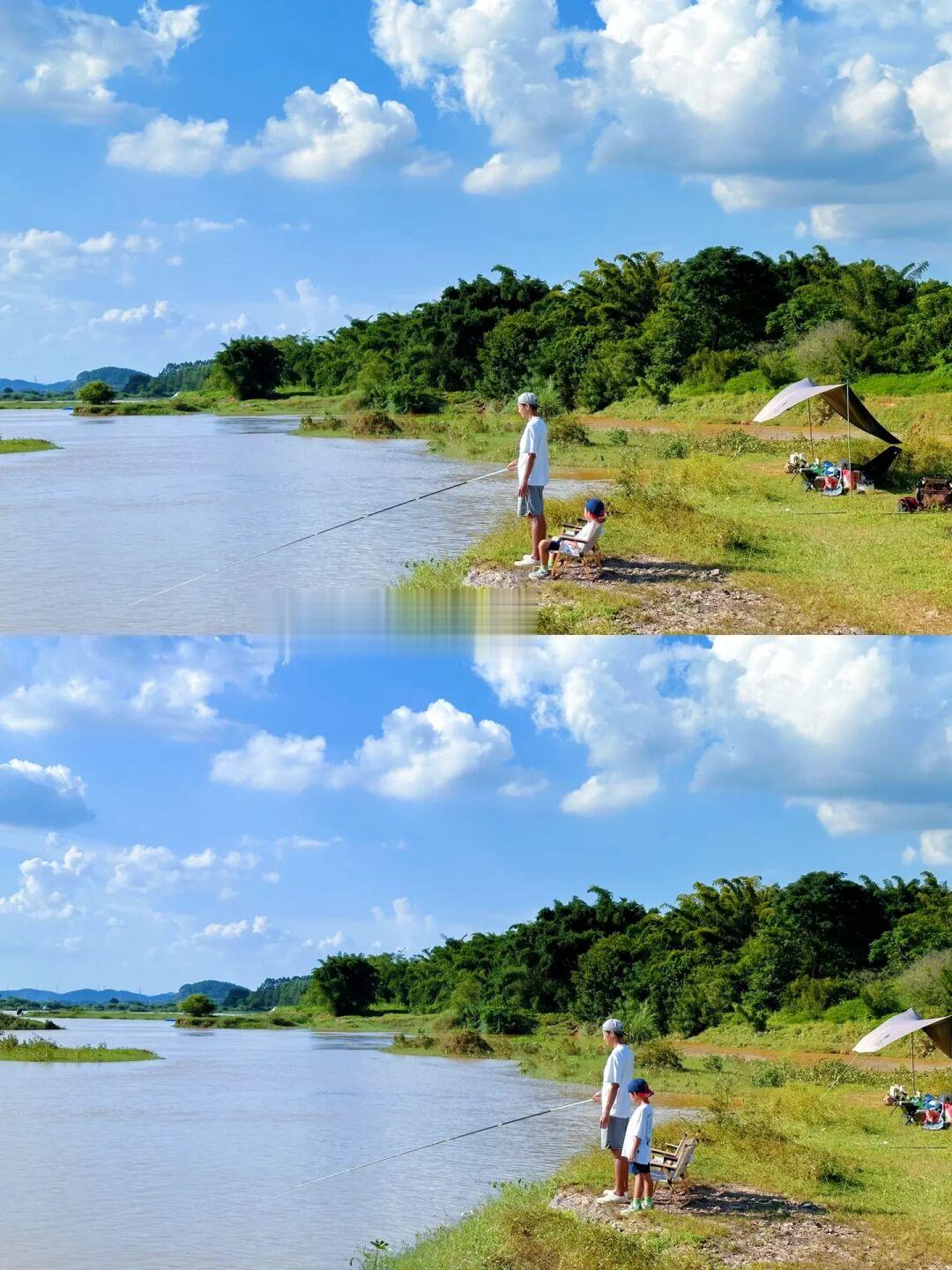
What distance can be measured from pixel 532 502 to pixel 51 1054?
1837 centimetres

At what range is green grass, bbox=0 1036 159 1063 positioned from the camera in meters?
24.3

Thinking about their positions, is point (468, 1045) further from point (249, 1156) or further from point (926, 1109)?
point (926, 1109)

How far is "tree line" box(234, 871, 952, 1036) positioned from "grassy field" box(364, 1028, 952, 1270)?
27.4 feet

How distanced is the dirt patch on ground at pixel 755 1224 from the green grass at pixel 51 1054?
709 inches

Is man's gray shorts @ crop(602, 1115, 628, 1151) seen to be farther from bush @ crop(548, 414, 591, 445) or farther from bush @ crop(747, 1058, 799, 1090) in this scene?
bush @ crop(548, 414, 591, 445)

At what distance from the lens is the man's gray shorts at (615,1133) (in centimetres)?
787

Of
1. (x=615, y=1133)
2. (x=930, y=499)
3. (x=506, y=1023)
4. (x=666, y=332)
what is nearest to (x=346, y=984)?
(x=506, y=1023)

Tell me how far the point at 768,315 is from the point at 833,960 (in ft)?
64.5

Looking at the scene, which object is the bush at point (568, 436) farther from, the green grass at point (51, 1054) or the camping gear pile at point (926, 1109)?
the green grass at point (51, 1054)

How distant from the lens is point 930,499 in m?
14.7

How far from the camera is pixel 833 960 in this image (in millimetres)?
25453

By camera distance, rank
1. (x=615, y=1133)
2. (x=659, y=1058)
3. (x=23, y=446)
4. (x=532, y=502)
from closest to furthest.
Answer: (x=615, y=1133) → (x=532, y=502) → (x=659, y=1058) → (x=23, y=446)

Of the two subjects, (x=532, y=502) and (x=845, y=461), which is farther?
(x=845, y=461)

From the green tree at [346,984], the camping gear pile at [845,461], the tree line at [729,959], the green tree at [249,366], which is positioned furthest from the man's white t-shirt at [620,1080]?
the green tree at [249,366]
